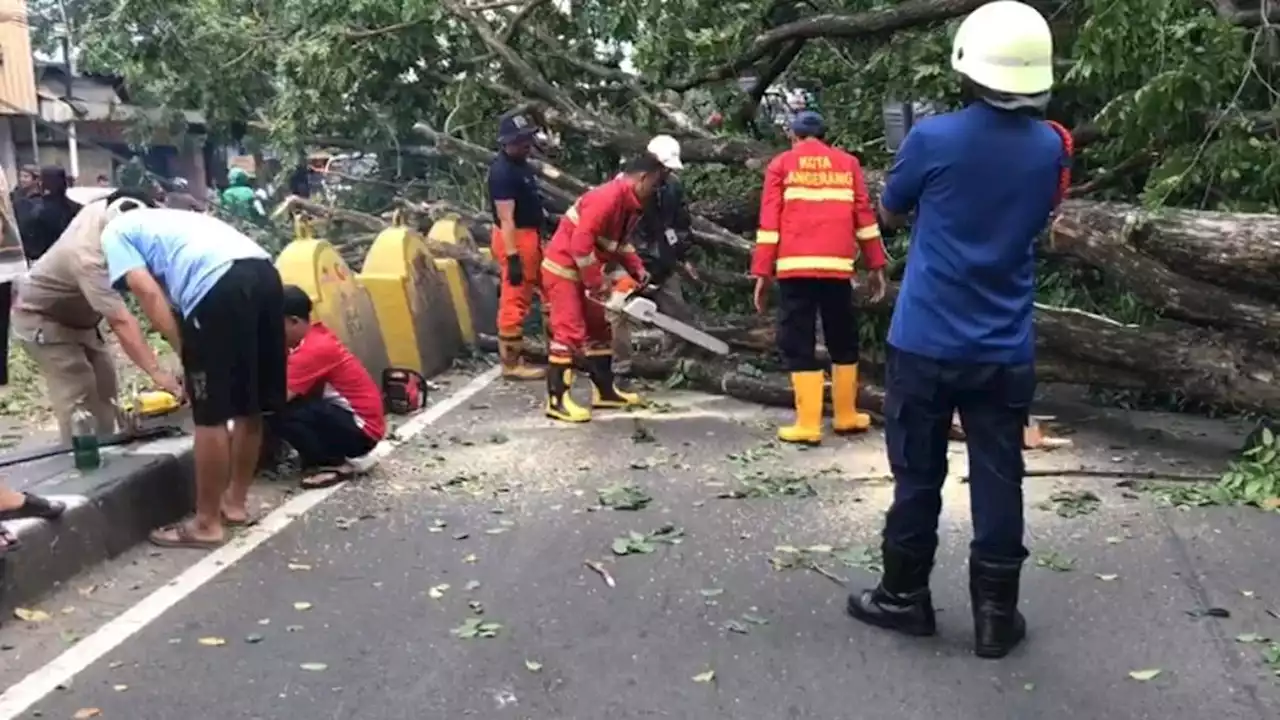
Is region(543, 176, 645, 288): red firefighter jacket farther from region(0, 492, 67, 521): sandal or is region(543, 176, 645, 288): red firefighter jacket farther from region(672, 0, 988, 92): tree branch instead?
region(0, 492, 67, 521): sandal

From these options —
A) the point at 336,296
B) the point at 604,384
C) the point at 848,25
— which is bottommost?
the point at 604,384

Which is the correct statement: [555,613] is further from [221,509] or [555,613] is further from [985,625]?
[221,509]

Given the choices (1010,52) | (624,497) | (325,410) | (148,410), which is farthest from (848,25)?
(148,410)

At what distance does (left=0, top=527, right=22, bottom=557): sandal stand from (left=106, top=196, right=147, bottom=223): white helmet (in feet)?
5.29

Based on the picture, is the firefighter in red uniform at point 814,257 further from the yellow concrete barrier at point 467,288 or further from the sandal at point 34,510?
the yellow concrete barrier at point 467,288

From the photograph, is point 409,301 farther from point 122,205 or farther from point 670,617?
point 670,617

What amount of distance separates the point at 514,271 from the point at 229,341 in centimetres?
424

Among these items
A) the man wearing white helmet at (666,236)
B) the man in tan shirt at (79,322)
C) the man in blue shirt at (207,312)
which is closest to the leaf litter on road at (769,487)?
the man in blue shirt at (207,312)

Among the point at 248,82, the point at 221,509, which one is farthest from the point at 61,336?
the point at 248,82

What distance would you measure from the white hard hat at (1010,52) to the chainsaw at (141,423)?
4.00 meters

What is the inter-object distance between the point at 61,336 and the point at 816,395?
386cm

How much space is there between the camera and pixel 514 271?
949cm

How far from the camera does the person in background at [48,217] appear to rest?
1062cm

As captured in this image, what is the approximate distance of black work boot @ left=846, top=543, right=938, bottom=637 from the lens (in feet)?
14.0
